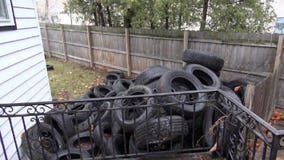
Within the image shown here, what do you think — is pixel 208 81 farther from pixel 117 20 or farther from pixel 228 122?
pixel 117 20

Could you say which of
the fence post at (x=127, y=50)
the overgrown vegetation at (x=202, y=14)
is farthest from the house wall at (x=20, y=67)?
the fence post at (x=127, y=50)

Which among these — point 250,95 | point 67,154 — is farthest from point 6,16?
point 250,95

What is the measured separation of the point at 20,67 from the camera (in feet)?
11.2

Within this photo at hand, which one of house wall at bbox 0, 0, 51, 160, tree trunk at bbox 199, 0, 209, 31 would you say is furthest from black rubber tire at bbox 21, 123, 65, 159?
tree trunk at bbox 199, 0, 209, 31

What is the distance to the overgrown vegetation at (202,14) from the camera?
18.2ft

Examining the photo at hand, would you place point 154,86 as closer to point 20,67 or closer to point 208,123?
point 208,123

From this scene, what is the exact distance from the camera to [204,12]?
231 inches

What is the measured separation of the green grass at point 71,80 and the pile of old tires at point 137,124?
2874 millimetres

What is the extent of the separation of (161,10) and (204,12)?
3.85 feet

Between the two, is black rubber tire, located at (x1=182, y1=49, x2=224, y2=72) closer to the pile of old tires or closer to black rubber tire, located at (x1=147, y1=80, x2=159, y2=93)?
the pile of old tires

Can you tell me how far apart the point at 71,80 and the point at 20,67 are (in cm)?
470

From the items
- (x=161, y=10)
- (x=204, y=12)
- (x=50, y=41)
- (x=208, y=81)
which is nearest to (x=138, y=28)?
(x=161, y=10)

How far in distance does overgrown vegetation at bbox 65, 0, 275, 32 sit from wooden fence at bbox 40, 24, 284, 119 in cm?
54

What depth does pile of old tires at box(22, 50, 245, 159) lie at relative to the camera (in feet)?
8.96
